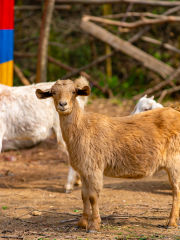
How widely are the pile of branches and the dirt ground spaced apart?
4.66 meters

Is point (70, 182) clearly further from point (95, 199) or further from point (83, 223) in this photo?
point (95, 199)

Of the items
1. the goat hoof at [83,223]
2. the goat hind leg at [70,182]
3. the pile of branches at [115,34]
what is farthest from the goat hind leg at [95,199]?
the pile of branches at [115,34]

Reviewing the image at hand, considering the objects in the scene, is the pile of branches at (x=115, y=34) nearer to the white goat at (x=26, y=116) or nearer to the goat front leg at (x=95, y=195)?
the white goat at (x=26, y=116)

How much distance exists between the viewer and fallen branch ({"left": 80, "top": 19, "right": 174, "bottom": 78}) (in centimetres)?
1056

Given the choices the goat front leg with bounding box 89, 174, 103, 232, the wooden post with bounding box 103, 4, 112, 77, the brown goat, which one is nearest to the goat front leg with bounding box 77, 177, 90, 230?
the brown goat

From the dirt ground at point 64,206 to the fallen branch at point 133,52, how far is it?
466 centimetres

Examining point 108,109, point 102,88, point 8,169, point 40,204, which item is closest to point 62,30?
point 102,88

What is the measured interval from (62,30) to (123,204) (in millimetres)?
9929

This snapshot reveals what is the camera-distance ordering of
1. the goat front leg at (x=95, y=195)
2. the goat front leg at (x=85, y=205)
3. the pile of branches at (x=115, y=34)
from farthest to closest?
1. the pile of branches at (x=115, y=34)
2. the goat front leg at (x=85, y=205)
3. the goat front leg at (x=95, y=195)

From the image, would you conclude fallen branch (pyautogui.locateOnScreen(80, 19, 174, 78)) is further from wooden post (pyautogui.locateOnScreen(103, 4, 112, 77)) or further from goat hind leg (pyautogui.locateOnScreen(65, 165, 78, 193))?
goat hind leg (pyautogui.locateOnScreen(65, 165, 78, 193))

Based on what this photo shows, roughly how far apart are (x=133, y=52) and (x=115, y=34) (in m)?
2.12

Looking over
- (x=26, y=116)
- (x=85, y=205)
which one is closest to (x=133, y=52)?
(x=26, y=116)

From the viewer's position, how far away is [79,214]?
4.57 meters

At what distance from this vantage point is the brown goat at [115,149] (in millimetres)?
3875
